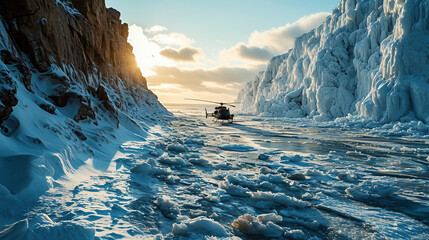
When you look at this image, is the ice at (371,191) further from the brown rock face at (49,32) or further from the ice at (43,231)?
the brown rock face at (49,32)

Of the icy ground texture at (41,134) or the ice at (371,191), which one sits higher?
the icy ground texture at (41,134)

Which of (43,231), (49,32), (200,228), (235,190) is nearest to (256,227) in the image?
(200,228)

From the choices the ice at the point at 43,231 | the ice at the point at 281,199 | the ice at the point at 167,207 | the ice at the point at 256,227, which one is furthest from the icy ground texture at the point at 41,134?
the ice at the point at 281,199

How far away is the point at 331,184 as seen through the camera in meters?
6.78

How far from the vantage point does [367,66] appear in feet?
115

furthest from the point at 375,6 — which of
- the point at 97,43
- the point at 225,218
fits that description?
the point at 225,218

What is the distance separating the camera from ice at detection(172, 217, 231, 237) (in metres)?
3.64

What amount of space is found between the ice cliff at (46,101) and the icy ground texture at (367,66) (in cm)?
2748

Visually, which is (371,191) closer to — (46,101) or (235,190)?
(235,190)

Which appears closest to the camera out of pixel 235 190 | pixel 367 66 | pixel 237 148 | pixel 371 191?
pixel 235 190

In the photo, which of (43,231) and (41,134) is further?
(41,134)

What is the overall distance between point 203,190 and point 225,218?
1.51m

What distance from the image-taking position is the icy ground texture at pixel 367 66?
84.7 feet

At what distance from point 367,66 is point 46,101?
39.4 m
